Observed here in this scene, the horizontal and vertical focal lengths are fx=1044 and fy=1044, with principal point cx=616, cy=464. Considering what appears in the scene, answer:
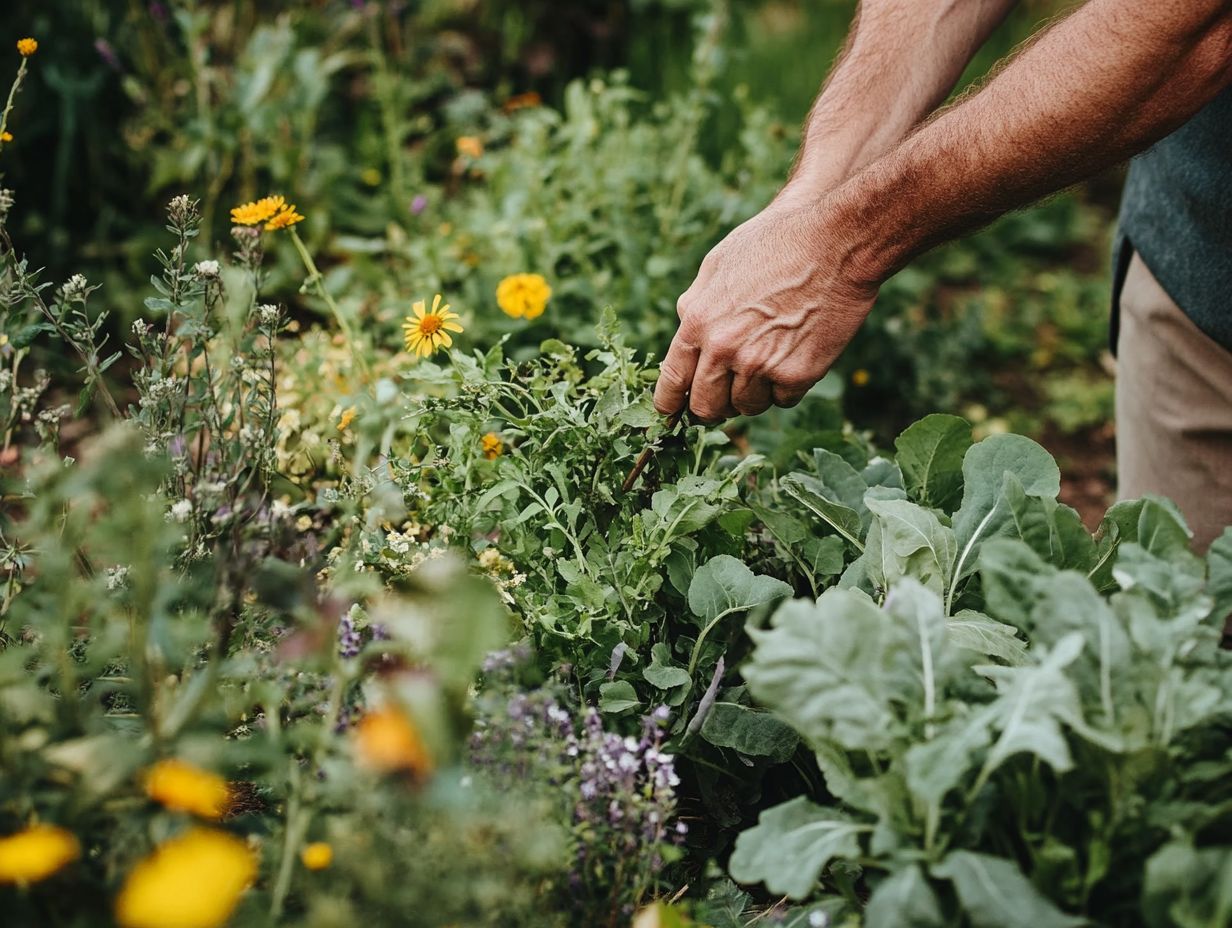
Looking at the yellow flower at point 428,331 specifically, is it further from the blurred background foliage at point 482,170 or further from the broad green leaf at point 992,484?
the broad green leaf at point 992,484

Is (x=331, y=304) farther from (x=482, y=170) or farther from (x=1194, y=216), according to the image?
(x=1194, y=216)

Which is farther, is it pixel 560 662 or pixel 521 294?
pixel 521 294

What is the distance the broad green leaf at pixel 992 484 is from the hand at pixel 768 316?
0.25 meters

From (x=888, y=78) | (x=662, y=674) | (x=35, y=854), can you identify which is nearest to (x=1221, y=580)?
(x=662, y=674)

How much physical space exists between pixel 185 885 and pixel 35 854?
5.1 inches

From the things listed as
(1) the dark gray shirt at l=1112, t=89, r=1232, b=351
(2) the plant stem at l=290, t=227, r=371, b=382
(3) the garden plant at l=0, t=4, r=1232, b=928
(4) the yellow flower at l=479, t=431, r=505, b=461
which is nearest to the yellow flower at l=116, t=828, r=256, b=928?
(3) the garden plant at l=0, t=4, r=1232, b=928

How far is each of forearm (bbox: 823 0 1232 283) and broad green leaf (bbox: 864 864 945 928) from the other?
810 millimetres

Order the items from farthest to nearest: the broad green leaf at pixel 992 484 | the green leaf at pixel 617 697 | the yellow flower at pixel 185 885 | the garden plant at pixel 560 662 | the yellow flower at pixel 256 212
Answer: the yellow flower at pixel 256 212 → the broad green leaf at pixel 992 484 → the green leaf at pixel 617 697 → the garden plant at pixel 560 662 → the yellow flower at pixel 185 885

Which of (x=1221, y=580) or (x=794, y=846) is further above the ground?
(x=1221, y=580)

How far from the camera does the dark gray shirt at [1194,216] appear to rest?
163cm

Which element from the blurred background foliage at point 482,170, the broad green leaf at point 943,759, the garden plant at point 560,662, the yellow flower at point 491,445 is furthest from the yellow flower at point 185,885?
the blurred background foliage at point 482,170

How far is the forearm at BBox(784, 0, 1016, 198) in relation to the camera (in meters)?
1.69

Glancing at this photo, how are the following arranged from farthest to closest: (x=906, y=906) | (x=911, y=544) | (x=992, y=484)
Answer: (x=992, y=484) → (x=911, y=544) → (x=906, y=906)

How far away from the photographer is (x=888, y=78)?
175cm
